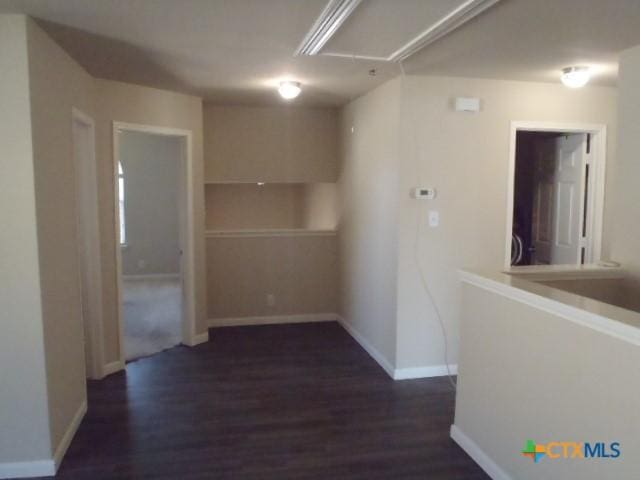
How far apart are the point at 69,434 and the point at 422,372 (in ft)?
8.22

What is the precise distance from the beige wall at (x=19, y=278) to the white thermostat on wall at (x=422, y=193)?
2513 mm

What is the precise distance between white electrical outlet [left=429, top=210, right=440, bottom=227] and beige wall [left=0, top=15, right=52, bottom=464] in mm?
2648

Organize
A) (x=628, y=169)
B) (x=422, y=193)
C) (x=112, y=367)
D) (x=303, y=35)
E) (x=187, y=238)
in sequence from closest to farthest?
1. (x=303, y=35)
2. (x=628, y=169)
3. (x=422, y=193)
4. (x=112, y=367)
5. (x=187, y=238)

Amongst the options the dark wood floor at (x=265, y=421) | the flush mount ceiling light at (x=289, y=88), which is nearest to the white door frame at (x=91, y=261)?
the dark wood floor at (x=265, y=421)

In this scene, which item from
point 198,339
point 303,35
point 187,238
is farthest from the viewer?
point 198,339

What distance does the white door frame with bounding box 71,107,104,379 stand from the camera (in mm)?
3750

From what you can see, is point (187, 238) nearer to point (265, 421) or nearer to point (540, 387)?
point (265, 421)

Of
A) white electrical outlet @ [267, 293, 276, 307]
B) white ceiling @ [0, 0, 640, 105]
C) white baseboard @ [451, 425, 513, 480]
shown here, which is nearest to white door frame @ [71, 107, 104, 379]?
white ceiling @ [0, 0, 640, 105]

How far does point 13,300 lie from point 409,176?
2683 mm

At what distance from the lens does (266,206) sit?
20.8 feet

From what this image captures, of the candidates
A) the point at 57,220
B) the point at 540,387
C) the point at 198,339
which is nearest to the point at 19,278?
the point at 57,220

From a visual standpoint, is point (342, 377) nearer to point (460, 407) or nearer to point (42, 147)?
point (460, 407)

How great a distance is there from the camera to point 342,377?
4031mm

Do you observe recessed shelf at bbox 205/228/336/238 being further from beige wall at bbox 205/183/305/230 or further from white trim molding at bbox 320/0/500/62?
white trim molding at bbox 320/0/500/62
